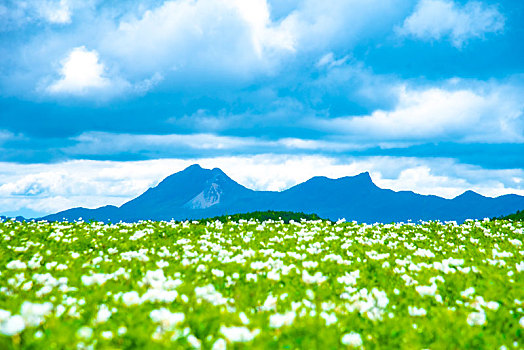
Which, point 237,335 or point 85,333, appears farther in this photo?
point 237,335

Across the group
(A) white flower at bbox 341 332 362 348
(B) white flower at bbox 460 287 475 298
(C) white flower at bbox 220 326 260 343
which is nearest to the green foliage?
(B) white flower at bbox 460 287 475 298

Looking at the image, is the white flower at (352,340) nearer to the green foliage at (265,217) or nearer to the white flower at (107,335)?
the white flower at (107,335)

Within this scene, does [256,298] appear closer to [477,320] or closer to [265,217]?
[477,320]

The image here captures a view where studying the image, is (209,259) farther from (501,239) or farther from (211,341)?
(501,239)

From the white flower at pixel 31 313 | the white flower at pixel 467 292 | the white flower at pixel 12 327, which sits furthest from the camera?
the white flower at pixel 467 292

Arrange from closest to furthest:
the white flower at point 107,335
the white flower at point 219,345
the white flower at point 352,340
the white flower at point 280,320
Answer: the white flower at point 219,345
the white flower at point 107,335
the white flower at point 352,340
the white flower at point 280,320

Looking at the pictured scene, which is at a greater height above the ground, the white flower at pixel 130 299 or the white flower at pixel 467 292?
the white flower at pixel 130 299

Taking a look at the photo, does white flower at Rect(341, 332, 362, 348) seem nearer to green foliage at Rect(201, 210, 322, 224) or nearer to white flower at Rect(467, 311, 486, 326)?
white flower at Rect(467, 311, 486, 326)

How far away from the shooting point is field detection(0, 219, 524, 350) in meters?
4.54

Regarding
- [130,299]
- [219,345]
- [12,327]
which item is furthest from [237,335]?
[12,327]

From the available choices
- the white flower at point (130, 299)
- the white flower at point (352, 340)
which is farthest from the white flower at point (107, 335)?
the white flower at point (352, 340)

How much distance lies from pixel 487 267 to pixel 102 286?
8823 mm

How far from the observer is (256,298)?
706 centimetres

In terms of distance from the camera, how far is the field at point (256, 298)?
454 cm
